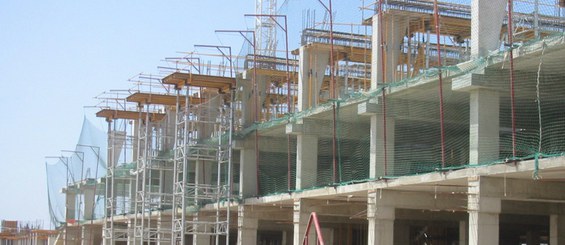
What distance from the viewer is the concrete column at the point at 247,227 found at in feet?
139

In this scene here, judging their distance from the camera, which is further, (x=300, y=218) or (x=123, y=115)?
(x=123, y=115)

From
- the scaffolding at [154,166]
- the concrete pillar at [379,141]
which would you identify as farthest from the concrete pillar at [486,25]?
the scaffolding at [154,166]

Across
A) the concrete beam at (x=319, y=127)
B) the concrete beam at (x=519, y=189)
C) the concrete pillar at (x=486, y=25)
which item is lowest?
the concrete beam at (x=519, y=189)

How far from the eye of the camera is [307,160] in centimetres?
3822

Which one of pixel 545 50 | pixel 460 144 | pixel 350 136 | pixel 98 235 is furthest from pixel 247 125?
pixel 98 235

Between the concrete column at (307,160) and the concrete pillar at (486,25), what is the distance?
38.7ft

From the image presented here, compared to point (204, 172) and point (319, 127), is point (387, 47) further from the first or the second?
point (204, 172)

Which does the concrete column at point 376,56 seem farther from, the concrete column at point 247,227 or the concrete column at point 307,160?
the concrete column at point 247,227

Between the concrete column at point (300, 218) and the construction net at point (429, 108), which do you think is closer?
the construction net at point (429, 108)

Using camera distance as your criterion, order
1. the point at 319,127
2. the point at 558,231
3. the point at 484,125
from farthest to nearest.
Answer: the point at 319,127 → the point at 558,231 → the point at 484,125

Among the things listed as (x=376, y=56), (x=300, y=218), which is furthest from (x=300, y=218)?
(x=376, y=56)

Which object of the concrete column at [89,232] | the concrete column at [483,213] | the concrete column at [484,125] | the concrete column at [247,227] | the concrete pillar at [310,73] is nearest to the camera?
the concrete column at [483,213]

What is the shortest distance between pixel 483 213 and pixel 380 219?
5.92m

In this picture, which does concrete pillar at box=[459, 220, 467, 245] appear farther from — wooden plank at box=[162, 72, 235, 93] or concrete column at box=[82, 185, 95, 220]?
concrete column at box=[82, 185, 95, 220]
